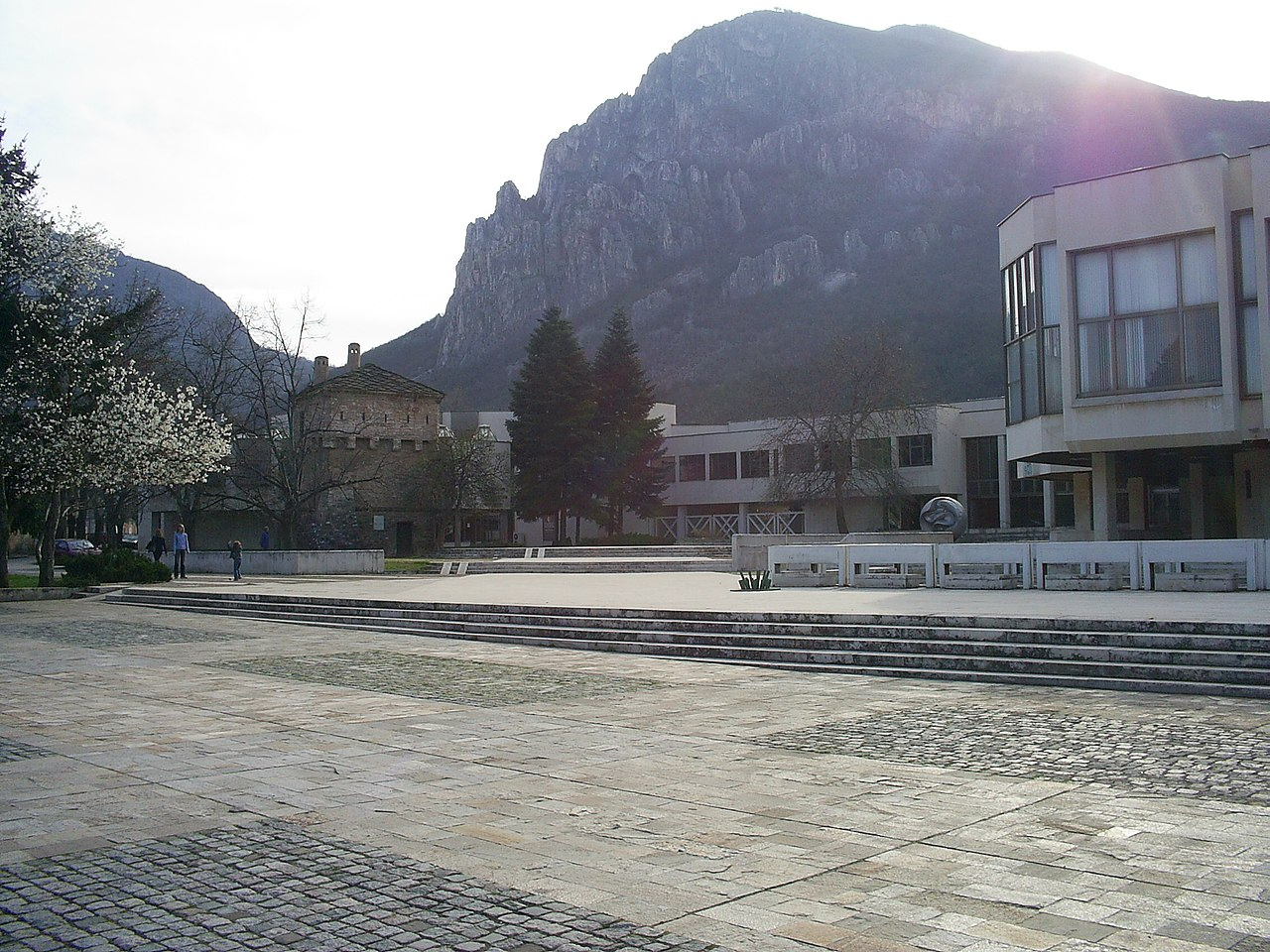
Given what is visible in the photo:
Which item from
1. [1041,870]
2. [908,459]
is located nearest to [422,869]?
[1041,870]

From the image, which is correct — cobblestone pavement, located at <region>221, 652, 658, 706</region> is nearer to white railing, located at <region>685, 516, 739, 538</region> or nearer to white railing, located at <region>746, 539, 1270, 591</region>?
white railing, located at <region>746, 539, 1270, 591</region>

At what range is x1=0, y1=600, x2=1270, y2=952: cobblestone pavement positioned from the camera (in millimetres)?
4617

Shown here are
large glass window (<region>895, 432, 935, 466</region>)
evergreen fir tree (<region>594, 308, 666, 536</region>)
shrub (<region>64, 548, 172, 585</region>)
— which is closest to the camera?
shrub (<region>64, 548, 172, 585</region>)

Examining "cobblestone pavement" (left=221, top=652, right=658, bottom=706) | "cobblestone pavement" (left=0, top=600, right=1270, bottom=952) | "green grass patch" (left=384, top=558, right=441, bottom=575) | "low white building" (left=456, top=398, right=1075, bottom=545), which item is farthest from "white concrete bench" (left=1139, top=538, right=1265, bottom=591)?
"low white building" (left=456, top=398, right=1075, bottom=545)

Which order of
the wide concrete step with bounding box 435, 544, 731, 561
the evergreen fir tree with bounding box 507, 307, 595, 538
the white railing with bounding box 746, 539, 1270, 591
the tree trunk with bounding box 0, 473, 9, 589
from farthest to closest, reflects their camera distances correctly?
1. the evergreen fir tree with bounding box 507, 307, 595, 538
2. the wide concrete step with bounding box 435, 544, 731, 561
3. the tree trunk with bounding box 0, 473, 9, 589
4. the white railing with bounding box 746, 539, 1270, 591

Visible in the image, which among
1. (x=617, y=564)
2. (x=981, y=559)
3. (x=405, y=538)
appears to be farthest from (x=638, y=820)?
(x=405, y=538)

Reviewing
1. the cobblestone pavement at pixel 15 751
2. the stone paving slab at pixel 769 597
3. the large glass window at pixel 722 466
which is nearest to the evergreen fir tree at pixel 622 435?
the large glass window at pixel 722 466

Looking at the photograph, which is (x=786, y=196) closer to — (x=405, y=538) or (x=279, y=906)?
(x=405, y=538)

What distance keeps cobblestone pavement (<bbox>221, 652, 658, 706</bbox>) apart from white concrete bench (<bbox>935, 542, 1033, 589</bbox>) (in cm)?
1068

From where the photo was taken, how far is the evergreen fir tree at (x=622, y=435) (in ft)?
194

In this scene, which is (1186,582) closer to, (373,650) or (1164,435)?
(1164,435)

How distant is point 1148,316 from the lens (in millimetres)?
25406

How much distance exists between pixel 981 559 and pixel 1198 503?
44.7 ft

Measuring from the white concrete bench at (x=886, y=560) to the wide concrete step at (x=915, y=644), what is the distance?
23.3 feet
